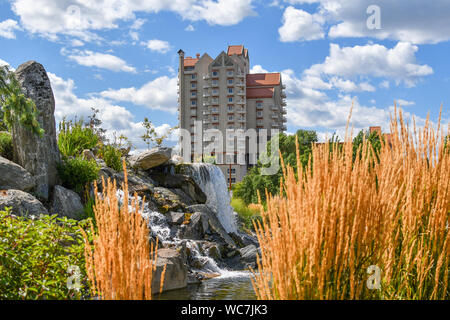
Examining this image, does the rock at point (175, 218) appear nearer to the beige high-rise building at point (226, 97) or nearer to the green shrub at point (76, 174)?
the green shrub at point (76, 174)

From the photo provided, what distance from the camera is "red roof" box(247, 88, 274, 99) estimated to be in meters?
62.8

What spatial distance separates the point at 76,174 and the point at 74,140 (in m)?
2.95

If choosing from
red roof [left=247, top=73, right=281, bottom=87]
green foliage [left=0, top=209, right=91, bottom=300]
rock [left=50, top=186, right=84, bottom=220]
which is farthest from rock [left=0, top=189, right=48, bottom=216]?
red roof [left=247, top=73, right=281, bottom=87]

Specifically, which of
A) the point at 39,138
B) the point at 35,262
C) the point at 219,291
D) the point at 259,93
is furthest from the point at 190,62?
the point at 35,262

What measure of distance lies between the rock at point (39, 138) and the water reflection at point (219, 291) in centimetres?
405

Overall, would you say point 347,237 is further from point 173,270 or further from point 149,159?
point 149,159

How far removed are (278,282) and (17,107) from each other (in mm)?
6187

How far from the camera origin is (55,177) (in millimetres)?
10617

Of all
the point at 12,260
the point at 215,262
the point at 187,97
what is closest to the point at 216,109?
the point at 187,97

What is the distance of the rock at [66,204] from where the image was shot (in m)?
9.84

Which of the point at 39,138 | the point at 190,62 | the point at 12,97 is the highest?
the point at 190,62

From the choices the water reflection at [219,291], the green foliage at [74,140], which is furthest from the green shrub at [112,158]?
the water reflection at [219,291]

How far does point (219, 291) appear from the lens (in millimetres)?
8781

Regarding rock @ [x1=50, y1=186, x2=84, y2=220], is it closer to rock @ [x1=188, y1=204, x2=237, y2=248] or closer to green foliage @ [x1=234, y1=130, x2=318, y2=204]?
rock @ [x1=188, y1=204, x2=237, y2=248]
